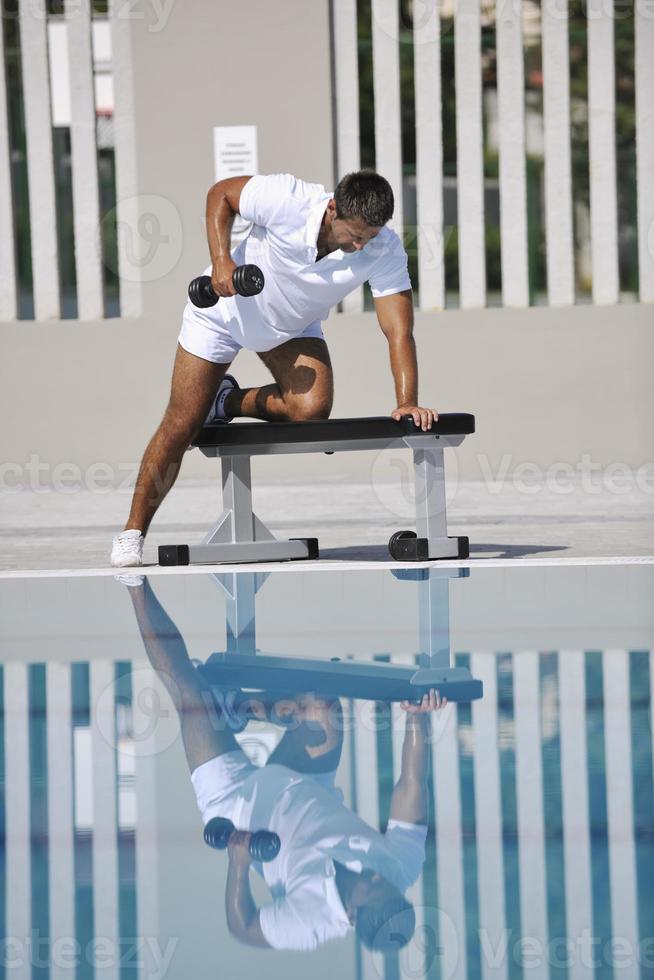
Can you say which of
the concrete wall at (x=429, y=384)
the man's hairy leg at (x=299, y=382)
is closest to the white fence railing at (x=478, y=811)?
the man's hairy leg at (x=299, y=382)

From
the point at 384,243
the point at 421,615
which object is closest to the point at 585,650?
the point at 421,615

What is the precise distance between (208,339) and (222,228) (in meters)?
0.41

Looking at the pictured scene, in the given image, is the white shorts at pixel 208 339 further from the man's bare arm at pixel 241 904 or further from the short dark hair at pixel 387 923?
the short dark hair at pixel 387 923

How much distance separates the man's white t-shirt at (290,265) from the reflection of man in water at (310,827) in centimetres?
224

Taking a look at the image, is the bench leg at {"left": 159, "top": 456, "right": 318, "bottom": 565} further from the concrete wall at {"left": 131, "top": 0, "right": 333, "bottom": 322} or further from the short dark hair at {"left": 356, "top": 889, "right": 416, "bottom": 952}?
the concrete wall at {"left": 131, "top": 0, "right": 333, "bottom": 322}

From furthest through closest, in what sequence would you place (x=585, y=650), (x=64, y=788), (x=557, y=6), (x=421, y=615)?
(x=557, y=6) → (x=421, y=615) → (x=585, y=650) → (x=64, y=788)

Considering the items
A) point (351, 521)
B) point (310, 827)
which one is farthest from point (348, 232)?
point (310, 827)

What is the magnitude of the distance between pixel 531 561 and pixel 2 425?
192 inches

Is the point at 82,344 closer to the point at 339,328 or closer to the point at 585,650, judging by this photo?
the point at 339,328

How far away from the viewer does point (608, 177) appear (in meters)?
8.41

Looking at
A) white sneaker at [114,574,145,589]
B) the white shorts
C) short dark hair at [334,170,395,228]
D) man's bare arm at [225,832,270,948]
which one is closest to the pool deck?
white sneaker at [114,574,145,589]

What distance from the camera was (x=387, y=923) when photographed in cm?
145

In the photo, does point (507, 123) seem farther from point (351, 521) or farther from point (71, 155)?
point (351, 521)

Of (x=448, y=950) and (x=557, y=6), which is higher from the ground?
(x=557, y=6)
